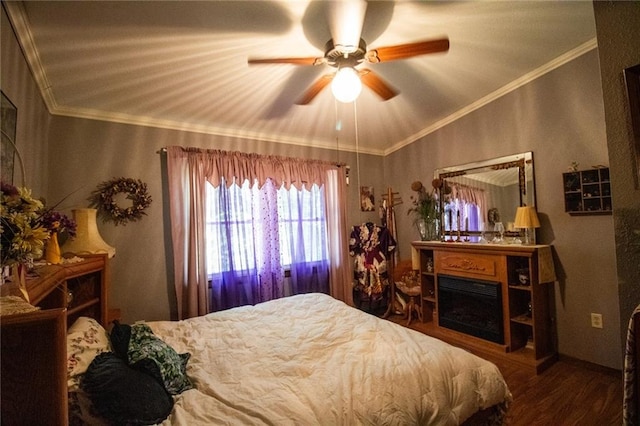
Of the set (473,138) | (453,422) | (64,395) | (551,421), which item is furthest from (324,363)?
(473,138)

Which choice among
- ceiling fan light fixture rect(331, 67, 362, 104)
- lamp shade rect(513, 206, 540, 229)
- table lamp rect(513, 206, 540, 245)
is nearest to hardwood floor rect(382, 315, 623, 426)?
table lamp rect(513, 206, 540, 245)

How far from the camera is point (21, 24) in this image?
1392 millimetres

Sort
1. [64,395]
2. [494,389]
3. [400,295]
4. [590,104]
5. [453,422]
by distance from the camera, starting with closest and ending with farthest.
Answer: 1. [64,395]
2. [453,422]
3. [494,389]
4. [590,104]
5. [400,295]

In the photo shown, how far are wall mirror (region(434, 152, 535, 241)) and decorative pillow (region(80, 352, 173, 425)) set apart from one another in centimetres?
313

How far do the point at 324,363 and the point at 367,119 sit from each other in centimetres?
258

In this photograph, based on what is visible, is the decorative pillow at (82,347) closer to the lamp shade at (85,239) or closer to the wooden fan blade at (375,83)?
the lamp shade at (85,239)

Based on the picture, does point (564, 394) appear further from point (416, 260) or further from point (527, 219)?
point (416, 260)

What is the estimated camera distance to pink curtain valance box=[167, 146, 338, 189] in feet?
9.26

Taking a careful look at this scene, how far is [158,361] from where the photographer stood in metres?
1.24

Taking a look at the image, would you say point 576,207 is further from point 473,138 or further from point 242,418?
point 242,418

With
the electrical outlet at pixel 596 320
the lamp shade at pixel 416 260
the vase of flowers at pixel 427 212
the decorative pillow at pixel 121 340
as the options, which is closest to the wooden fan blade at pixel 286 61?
the decorative pillow at pixel 121 340

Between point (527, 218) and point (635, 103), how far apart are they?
1.64 metres

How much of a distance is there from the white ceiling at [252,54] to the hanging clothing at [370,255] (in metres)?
1.52

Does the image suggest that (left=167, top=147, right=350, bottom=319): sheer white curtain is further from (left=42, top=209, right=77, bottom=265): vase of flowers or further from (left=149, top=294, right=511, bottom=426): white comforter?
(left=42, top=209, right=77, bottom=265): vase of flowers
